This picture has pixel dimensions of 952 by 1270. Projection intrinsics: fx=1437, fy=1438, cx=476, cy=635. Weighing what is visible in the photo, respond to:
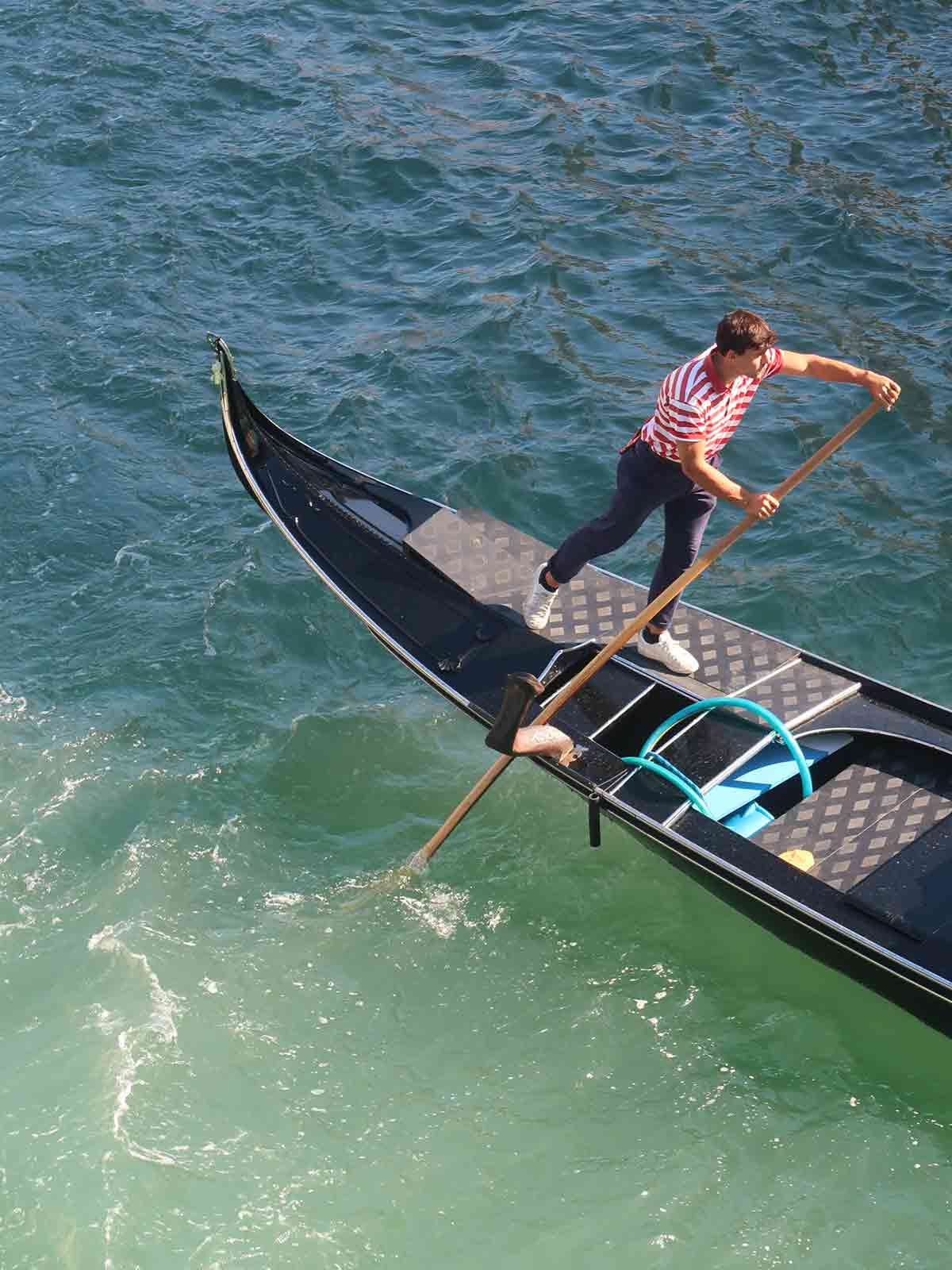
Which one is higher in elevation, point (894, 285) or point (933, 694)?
point (894, 285)

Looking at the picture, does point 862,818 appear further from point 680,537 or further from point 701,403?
point 701,403

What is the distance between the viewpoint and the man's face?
17.1 ft

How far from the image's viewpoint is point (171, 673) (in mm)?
7492

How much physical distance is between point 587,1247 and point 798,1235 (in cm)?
75

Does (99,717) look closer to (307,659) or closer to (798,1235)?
(307,659)

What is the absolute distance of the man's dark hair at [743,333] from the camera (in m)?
5.17

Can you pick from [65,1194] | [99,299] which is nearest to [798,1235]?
[65,1194]

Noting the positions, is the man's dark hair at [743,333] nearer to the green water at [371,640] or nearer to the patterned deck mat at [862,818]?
the patterned deck mat at [862,818]

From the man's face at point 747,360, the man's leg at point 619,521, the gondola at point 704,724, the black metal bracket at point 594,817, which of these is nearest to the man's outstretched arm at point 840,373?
the man's face at point 747,360

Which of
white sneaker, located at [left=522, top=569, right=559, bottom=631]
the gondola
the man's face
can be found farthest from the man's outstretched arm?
white sneaker, located at [left=522, top=569, right=559, bottom=631]

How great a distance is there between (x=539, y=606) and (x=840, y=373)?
1.72 meters

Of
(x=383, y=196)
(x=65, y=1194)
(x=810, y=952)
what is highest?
(x=383, y=196)

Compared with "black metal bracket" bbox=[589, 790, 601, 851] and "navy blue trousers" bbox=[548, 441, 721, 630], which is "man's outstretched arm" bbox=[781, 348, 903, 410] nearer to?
"navy blue trousers" bbox=[548, 441, 721, 630]

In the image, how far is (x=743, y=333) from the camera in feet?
17.0
